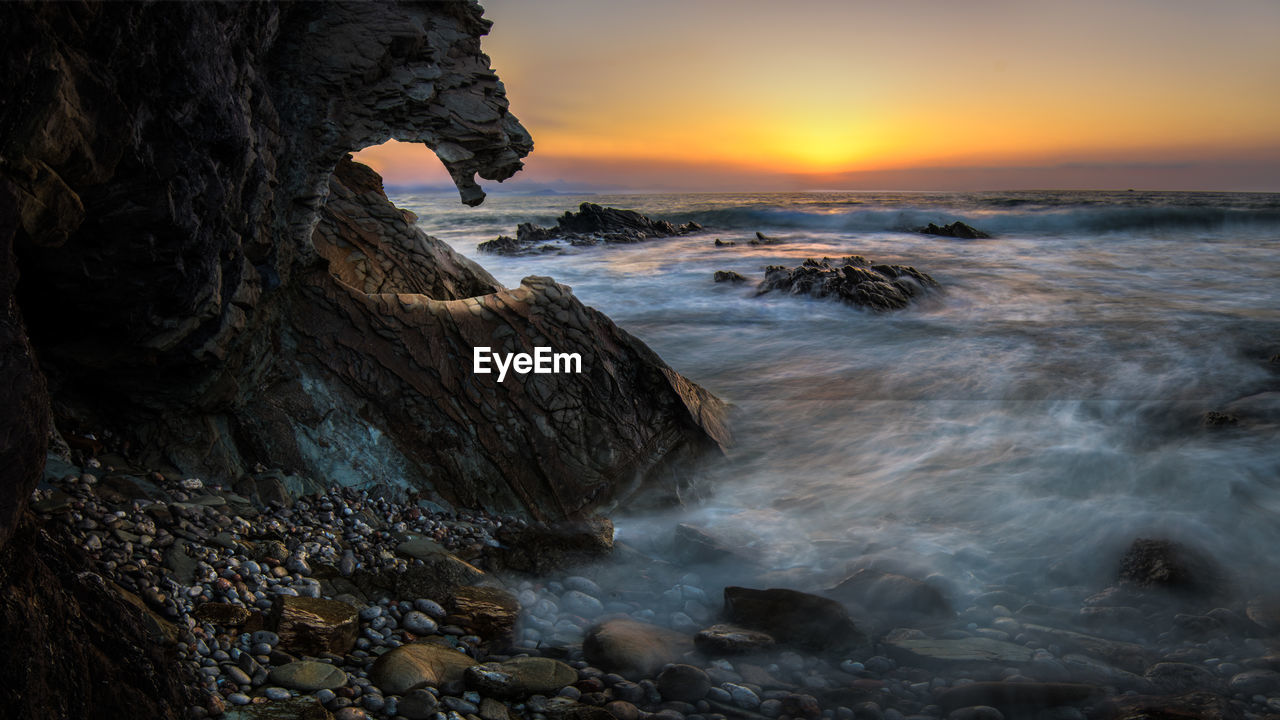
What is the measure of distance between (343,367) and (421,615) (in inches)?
85.7

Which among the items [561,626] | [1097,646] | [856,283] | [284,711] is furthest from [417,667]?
[856,283]

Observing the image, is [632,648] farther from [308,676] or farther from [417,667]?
[308,676]

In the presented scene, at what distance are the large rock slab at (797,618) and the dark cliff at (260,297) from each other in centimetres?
169


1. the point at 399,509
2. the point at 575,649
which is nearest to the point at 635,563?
the point at 575,649

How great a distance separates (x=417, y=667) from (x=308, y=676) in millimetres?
480

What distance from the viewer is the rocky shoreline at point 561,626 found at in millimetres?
3357

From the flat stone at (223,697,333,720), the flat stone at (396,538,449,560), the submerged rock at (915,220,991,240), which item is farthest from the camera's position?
the submerged rock at (915,220,991,240)

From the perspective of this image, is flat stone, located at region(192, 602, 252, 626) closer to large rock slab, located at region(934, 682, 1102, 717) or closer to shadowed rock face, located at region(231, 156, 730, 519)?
shadowed rock face, located at region(231, 156, 730, 519)

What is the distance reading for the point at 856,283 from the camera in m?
15.1

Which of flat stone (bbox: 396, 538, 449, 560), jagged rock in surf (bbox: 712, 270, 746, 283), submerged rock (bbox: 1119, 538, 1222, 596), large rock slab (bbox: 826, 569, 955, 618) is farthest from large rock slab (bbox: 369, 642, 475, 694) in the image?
jagged rock in surf (bbox: 712, 270, 746, 283)

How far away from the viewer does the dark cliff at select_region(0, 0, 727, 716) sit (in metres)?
2.52

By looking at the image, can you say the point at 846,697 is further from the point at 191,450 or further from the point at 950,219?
the point at 950,219

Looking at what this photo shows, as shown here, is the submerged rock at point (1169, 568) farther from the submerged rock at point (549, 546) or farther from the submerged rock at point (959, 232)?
the submerged rock at point (959, 232)

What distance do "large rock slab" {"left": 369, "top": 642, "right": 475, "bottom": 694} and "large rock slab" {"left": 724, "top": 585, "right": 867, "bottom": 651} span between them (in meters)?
1.76
